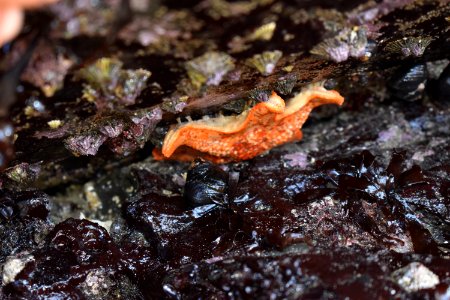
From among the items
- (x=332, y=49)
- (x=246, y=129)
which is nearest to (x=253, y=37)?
(x=332, y=49)

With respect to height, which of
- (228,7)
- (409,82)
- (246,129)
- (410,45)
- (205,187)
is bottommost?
(205,187)

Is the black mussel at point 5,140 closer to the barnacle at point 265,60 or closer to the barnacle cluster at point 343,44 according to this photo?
the barnacle at point 265,60

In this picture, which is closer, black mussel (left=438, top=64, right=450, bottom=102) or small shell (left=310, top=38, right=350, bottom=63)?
small shell (left=310, top=38, right=350, bottom=63)

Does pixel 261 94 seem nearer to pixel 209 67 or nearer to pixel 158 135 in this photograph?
pixel 209 67

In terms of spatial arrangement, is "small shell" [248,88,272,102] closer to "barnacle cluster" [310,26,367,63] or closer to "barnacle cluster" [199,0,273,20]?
"barnacle cluster" [310,26,367,63]

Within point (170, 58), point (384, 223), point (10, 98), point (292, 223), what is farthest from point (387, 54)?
point (10, 98)

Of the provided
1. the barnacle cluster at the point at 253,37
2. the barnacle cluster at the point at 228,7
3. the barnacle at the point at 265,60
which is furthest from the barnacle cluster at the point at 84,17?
the barnacle at the point at 265,60

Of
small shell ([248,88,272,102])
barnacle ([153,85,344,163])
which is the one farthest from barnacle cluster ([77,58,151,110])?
small shell ([248,88,272,102])
